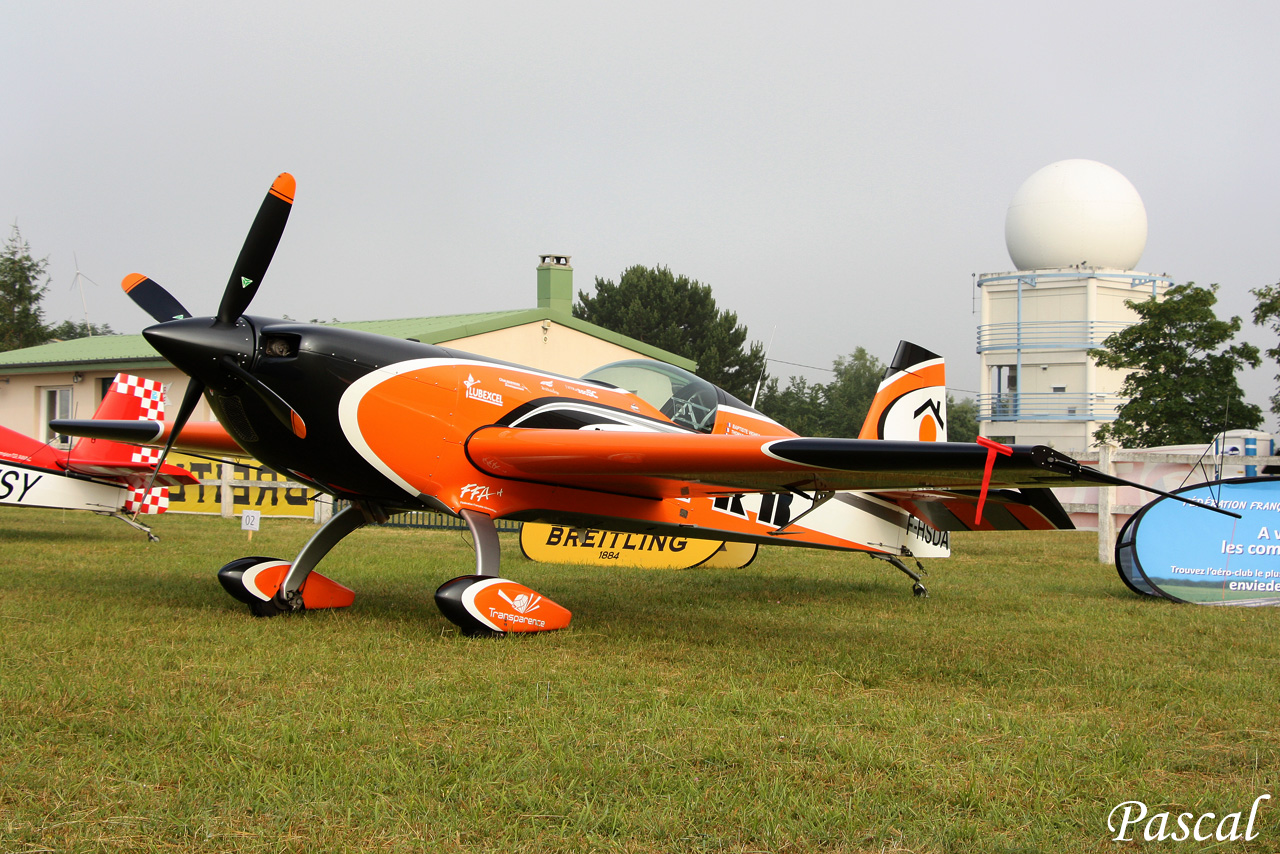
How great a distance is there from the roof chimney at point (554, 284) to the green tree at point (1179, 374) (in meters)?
15.5

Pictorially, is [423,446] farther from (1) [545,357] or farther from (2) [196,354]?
(1) [545,357]

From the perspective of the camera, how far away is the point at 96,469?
45.6 feet

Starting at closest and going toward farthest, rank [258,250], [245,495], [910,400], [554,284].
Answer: [258,250]
[910,400]
[245,495]
[554,284]

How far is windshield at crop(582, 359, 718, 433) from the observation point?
8758mm

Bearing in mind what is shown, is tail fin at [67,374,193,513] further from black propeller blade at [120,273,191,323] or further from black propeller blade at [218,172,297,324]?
black propeller blade at [218,172,297,324]

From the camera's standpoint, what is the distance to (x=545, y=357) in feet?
80.7

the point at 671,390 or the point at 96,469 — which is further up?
the point at 671,390

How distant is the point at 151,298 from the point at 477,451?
2641 millimetres

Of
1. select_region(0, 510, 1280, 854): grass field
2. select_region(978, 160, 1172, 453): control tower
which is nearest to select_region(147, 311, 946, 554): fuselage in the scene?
select_region(0, 510, 1280, 854): grass field

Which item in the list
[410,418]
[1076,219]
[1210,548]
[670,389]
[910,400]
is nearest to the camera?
[410,418]

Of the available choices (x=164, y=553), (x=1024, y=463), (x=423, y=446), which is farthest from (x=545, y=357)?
(x=1024, y=463)

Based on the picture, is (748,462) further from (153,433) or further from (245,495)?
(245,495)

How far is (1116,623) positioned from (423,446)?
6092 millimetres

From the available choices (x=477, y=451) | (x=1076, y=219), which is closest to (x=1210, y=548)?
(x=477, y=451)
